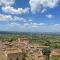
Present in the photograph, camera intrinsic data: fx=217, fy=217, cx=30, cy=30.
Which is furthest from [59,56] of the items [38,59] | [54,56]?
[38,59]

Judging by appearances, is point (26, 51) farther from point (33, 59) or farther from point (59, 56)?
point (59, 56)

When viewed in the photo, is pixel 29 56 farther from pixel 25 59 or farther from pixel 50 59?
pixel 50 59

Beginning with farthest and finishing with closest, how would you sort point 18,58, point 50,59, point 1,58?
point 50,59
point 18,58
point 1,58

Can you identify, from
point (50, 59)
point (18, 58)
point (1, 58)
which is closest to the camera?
point (1, 58)

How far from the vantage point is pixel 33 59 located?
64.2 feet

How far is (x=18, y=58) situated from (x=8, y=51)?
1135 millimetres

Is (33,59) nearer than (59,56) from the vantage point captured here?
Yes

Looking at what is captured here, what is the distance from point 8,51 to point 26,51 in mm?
1682

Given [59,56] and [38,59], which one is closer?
[38,59]

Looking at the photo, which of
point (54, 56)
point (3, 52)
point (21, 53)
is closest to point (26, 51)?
point (21, 53)

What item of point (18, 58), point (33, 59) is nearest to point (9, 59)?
point (18, 58)

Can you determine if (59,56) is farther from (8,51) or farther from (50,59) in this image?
(8,51)

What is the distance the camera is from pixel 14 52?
1964cm

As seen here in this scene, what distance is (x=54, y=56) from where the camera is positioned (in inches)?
896
